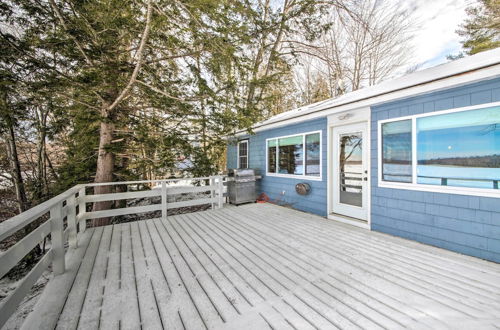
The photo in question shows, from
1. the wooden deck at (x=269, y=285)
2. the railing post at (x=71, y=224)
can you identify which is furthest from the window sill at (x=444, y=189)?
the railing post at (x=71, y=224)

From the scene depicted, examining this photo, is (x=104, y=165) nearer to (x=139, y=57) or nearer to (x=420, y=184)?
(x=139, y=57)

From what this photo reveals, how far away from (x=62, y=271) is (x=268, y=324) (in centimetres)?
235

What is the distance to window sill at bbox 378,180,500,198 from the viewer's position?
2.56 metres

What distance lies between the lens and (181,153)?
17.7 ft

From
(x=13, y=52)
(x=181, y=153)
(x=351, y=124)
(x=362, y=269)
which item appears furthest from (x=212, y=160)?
(x=362, y=269)

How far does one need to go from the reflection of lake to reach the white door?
1.57 ft

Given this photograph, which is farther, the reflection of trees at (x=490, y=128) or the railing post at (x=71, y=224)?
the railing post at (x=71, y=224)

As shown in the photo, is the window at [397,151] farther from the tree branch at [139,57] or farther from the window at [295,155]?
the tree branch at [139,57]

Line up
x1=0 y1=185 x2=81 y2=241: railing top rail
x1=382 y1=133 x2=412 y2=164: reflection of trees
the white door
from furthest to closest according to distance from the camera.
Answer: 1. the white door
2. x1=382 y1=133 x2=412 y2=164: reflection of trees
3. x1=0 y1=185 x2=81 y2=241: railing top rail

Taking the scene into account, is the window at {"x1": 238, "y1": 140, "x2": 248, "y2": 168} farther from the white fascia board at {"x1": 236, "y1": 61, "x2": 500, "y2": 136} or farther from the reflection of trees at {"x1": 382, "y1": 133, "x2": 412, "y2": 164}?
the reflection of trees at {"x1": 382, "y1": 133, "x2": 412, "y2": 164}

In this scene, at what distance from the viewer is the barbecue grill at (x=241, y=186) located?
19.4 ft

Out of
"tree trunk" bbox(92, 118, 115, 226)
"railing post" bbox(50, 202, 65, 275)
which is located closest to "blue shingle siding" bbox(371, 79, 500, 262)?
"railing post" bbox(50, 202, 65, 275)

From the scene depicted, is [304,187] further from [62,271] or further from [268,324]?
[62,271]

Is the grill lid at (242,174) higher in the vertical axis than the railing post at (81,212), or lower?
higher
